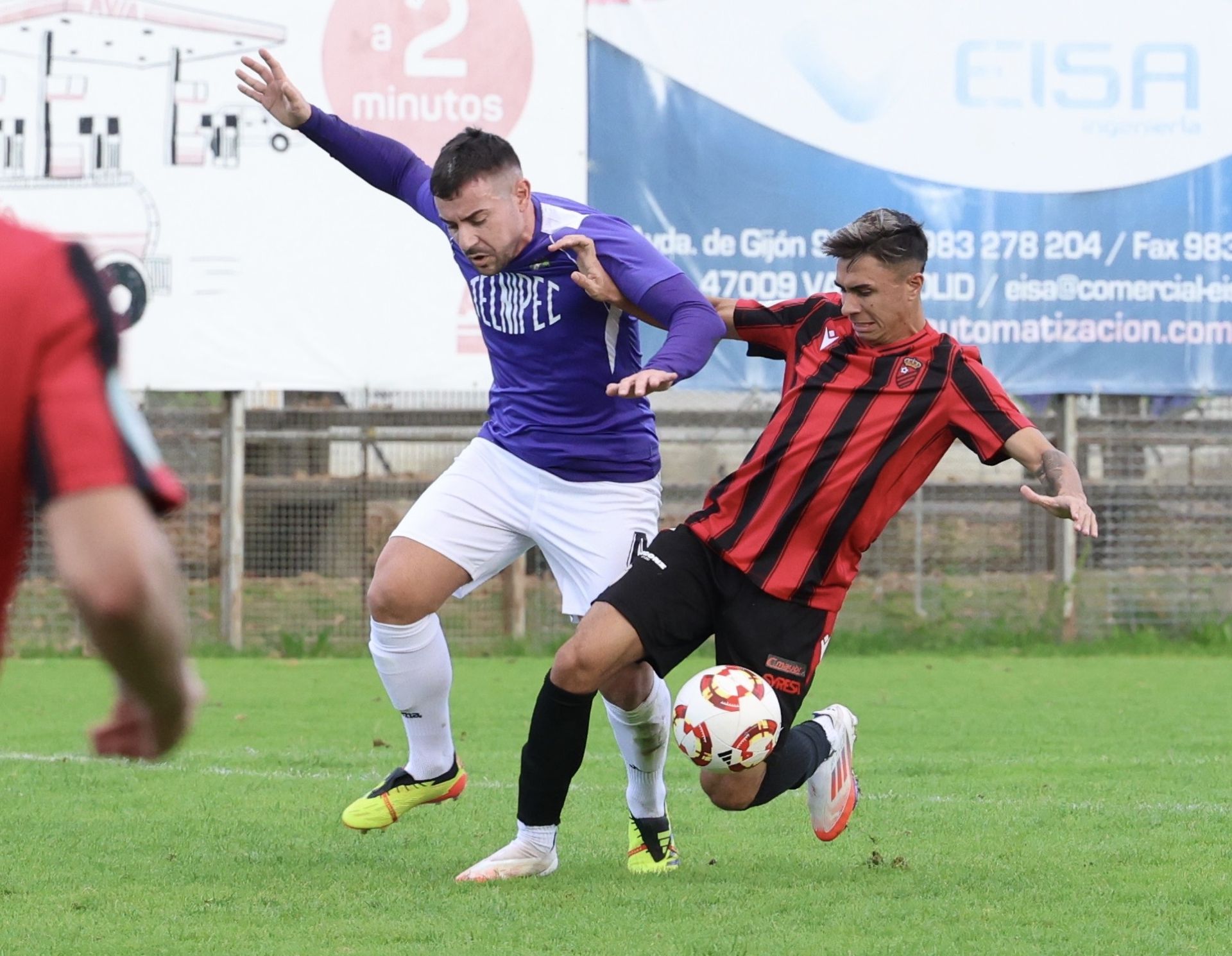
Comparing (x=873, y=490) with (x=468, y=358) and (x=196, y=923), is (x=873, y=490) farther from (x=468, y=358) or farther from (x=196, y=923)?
(x=468, y=358)

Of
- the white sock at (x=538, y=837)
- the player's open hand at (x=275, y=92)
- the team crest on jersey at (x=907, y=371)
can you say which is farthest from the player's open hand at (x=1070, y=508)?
the player's open hand at (x=275, y=92)

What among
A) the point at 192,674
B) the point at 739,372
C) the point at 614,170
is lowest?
the point at 192,674

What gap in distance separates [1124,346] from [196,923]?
9508 millimetres

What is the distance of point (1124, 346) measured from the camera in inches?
481

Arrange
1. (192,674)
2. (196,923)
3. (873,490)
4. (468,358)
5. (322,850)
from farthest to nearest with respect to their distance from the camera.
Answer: (468,358), (322,850), (873,490), (196,923), (192,674)

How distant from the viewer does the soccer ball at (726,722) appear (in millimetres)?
4723

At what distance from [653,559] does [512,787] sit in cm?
187

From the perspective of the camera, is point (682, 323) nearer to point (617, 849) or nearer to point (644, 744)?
point (644, 744)

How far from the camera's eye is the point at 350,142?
18.8 ft

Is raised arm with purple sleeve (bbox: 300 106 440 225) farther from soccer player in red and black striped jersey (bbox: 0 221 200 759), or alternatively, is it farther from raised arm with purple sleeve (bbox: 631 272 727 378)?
soccer player in red and black striped jersey (bbox: 0 221 200 759)

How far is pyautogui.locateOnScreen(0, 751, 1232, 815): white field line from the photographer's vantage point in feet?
19.6

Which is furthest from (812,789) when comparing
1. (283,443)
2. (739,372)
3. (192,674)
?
(283,443)

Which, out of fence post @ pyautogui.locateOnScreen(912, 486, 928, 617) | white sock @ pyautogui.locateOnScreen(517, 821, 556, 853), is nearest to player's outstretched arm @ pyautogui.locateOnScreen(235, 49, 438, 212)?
white sock @ pyautogui.locateOnScreen(517, 821, 556, 853)

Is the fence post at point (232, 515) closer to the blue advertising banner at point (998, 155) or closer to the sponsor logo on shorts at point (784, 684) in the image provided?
the blue advertising banner at point (998, 155)
